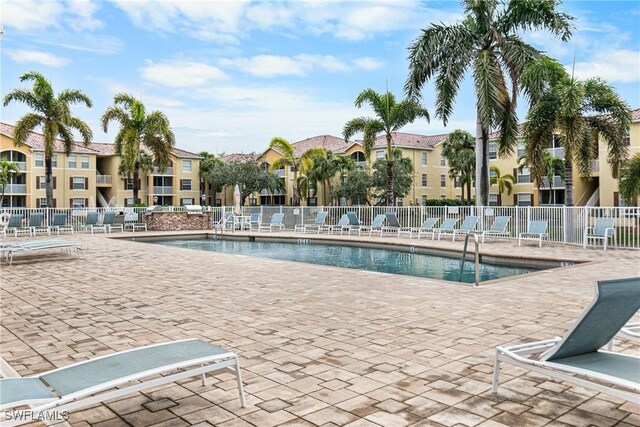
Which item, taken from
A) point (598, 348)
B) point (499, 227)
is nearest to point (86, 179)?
point (499, 227)

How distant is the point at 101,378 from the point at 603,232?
15179mm

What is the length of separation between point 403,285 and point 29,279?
21.5 ft

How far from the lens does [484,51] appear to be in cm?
1933

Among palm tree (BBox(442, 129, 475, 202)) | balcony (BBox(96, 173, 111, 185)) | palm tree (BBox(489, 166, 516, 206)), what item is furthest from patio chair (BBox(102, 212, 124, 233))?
palm tree (BBox(489, 166, 516, 206))

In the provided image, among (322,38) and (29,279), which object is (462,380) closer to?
(29,279)

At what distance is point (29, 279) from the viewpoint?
9078 millimetres

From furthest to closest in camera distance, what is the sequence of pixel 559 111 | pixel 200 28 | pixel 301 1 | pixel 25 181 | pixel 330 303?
1. pixel 25 181
2. pixel 559 111
3. pixel 200 28
4. pixel 301 1
5. pixel 330 303

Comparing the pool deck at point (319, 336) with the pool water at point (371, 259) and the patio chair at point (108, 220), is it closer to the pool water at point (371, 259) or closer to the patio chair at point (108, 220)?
the pool water at point (371, 259)

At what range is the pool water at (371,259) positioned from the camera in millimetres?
11602

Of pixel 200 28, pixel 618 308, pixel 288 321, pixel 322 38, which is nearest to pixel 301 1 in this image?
pixel 200 28

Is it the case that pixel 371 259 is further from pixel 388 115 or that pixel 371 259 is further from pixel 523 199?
pixel 523 199

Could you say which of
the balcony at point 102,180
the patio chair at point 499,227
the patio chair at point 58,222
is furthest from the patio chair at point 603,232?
the balcony at point 102,180

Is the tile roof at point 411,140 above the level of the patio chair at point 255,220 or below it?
above

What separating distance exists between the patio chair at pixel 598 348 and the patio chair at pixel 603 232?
41.4 ft
